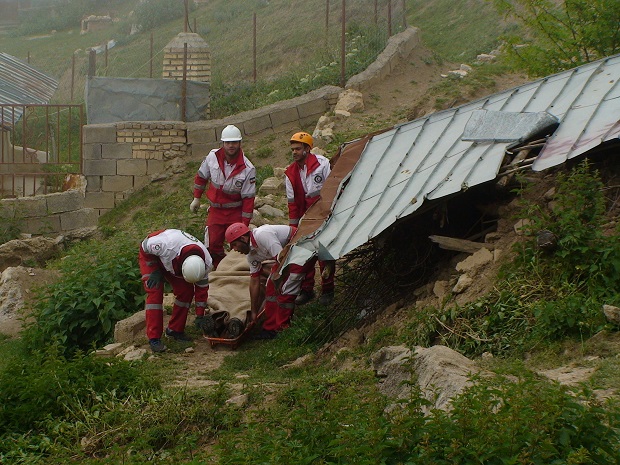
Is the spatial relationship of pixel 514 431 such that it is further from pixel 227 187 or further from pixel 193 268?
pixel 227 187

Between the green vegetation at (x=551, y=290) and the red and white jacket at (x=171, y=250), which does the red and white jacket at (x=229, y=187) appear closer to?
the red and white jacket at (x=171, y=250)

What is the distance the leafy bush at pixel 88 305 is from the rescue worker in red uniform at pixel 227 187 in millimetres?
896

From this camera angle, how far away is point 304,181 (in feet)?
34.4

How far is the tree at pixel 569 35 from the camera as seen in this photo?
13.4m

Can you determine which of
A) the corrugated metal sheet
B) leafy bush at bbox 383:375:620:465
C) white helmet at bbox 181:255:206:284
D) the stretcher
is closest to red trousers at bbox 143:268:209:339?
the stretcher

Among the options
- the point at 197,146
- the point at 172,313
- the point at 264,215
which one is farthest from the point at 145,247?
the point at 197,146

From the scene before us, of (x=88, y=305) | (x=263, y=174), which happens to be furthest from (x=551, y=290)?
(x=263, y=174)

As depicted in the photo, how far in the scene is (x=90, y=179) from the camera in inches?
691

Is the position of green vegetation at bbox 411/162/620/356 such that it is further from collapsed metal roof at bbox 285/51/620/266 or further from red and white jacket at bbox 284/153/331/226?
red and white jacket at bbox 284/153/331/226

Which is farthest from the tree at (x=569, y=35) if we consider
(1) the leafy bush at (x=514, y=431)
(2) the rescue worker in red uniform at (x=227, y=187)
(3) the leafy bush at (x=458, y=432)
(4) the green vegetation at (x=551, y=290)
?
(1) the leafy bush at (x=514, y=431)

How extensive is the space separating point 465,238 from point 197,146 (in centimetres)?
915

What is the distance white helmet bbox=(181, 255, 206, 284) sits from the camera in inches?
359

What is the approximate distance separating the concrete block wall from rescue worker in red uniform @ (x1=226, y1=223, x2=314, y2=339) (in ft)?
25.1

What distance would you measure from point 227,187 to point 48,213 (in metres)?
6.60
